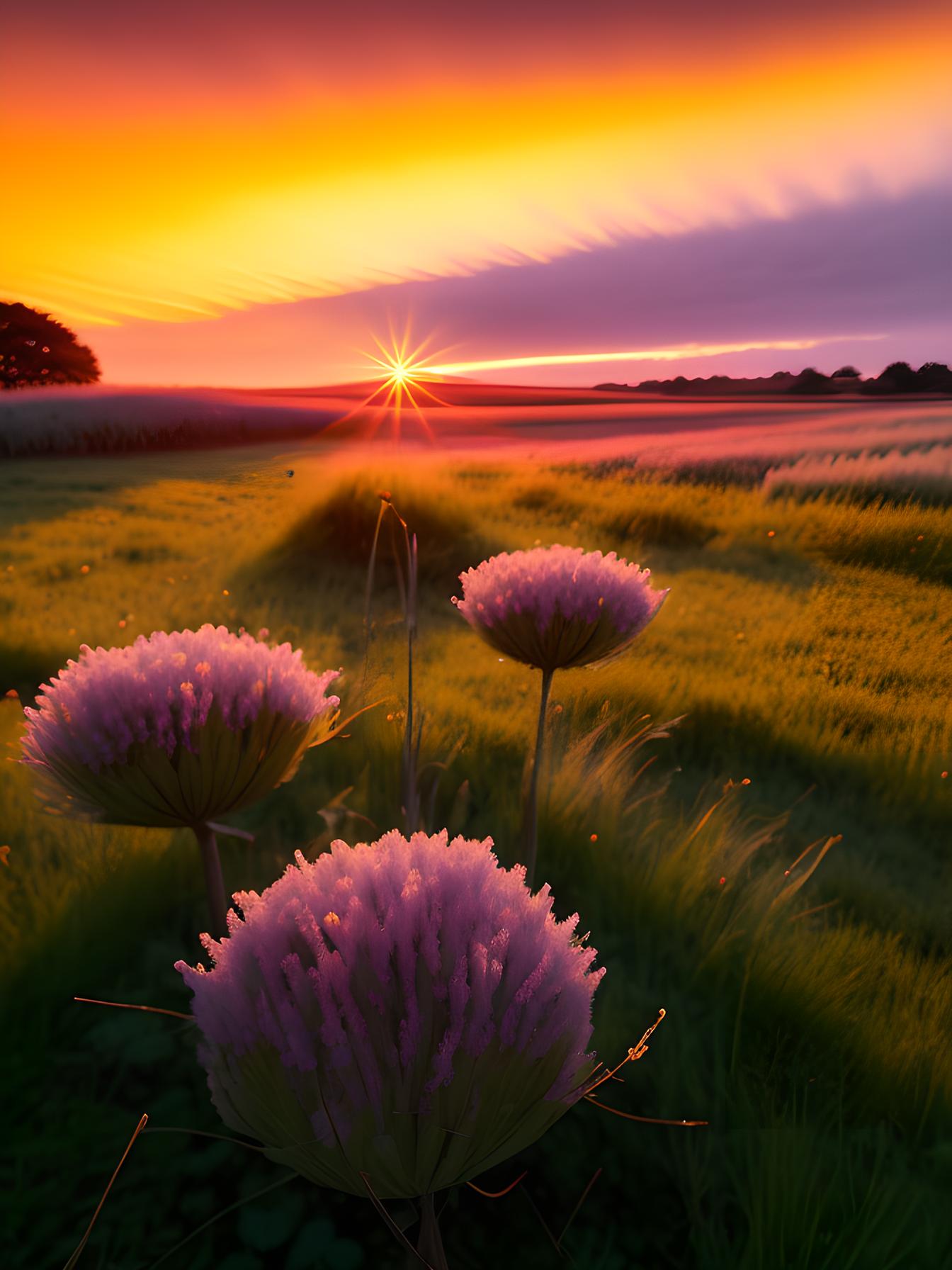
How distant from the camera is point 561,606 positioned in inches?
82.0

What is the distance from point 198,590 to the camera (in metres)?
6.13

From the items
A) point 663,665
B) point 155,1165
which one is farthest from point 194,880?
point 663,665

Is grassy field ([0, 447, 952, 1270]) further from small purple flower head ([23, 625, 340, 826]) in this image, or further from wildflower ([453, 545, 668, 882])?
wildflower ([453, 545, 668, 882])

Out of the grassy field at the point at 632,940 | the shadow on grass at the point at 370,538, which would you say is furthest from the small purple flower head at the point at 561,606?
the shadow on grass at the point at 370,538

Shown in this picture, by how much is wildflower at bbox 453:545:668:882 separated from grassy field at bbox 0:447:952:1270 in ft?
1.89

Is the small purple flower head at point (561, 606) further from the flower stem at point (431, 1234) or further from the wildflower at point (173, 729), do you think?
the flower stem at point (431, 1234)

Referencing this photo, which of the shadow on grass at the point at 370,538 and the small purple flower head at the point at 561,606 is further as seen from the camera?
the shadow on grass at the point at 370,538

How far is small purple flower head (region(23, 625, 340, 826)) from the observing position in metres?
1.41

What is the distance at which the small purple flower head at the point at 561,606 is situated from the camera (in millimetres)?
2088

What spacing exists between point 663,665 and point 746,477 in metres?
8.26

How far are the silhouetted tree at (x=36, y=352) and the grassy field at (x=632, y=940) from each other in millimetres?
23303

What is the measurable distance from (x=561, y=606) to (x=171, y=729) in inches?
A: 41.2

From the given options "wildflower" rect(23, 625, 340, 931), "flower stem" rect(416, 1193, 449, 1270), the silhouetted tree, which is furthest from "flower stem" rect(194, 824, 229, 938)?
the silhouetted tree

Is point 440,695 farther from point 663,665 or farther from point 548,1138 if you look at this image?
point 548,1138
